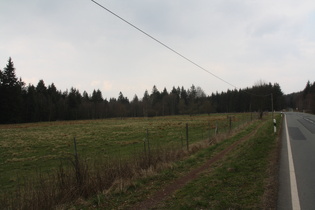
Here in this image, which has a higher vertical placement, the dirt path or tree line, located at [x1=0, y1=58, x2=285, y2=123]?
tree line, located at [x1=0, y1=58, x2=285, y2=123]

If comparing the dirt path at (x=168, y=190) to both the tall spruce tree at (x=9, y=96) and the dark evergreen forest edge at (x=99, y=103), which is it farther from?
the tall spruce tree at (x=9, y=96)

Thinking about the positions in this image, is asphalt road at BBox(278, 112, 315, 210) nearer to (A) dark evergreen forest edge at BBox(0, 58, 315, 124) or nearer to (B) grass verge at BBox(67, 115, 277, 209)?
(B) grass verge at BBox(67, 115, 277, 209)

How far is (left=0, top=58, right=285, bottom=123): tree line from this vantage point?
2484 inches

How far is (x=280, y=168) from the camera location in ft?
25.1

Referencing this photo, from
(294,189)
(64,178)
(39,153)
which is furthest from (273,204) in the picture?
(39,153)

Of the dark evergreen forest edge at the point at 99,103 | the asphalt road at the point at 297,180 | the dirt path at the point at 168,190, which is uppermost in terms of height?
the dark evergreen forest edge at the point at 99,103

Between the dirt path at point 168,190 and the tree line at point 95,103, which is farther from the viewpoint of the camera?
the tree line at point 95,103

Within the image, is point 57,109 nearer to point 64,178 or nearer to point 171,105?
point 171,105

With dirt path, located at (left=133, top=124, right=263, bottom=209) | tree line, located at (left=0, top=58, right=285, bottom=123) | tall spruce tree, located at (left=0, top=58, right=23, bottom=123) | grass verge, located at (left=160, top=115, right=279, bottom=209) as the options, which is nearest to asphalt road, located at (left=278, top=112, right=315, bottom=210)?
grass verge, located at (left=160, top=115, right=279, bottom=209)

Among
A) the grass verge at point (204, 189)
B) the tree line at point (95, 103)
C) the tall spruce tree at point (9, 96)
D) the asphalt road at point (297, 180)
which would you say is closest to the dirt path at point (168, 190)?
the grass verge at point (204, 189)

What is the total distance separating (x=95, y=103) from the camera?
110625 millimetres

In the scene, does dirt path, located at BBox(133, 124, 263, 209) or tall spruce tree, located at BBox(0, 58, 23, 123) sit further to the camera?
tall spruce tree, located at BBox(0, 58, 23, 123)

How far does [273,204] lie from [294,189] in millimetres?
1403

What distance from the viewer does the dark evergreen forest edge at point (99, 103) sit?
63.2 metres
